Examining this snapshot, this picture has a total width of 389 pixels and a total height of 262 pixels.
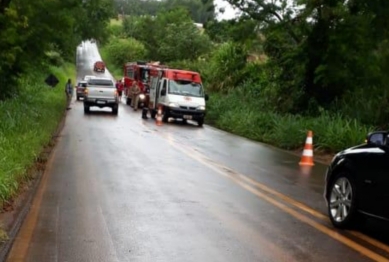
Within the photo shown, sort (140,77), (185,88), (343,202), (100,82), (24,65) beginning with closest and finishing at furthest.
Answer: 1. (343,202)
2. (24,65)
3. (185,88)
4. (100,82)
5. (140,77)

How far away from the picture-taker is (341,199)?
840 cm

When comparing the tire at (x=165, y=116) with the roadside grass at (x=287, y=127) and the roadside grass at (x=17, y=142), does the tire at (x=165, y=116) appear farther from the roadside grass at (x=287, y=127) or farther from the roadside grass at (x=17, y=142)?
the roadside grass at (x=17, y=142)

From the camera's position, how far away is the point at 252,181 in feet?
41.0

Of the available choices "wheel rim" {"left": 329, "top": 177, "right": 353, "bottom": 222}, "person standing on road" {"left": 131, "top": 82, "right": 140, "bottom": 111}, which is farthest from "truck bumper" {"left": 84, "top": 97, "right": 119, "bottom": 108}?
"wheel rim" {"left": 329, "top": 177, "right": 353, "bottom": 222}

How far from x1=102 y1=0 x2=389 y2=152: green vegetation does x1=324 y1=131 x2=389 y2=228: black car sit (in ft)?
Answer: 33.9

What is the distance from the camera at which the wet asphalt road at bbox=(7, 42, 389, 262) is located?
698cm

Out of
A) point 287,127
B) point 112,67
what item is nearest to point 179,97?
point 287,127

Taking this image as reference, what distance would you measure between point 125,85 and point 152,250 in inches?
1756

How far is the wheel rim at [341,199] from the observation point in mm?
8219

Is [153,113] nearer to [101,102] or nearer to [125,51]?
[101,102]

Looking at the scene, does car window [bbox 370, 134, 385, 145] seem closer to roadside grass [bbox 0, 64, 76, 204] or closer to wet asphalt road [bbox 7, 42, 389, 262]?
wet asphalt road [bbox 7, 42, 389, 262]

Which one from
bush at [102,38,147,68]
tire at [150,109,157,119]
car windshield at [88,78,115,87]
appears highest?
bush at [102,38,147,68]

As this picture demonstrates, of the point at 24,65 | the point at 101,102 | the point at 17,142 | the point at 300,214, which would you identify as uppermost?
the point at 24,65

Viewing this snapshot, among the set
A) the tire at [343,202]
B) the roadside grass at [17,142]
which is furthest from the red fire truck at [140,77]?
the tire at [343,202]
